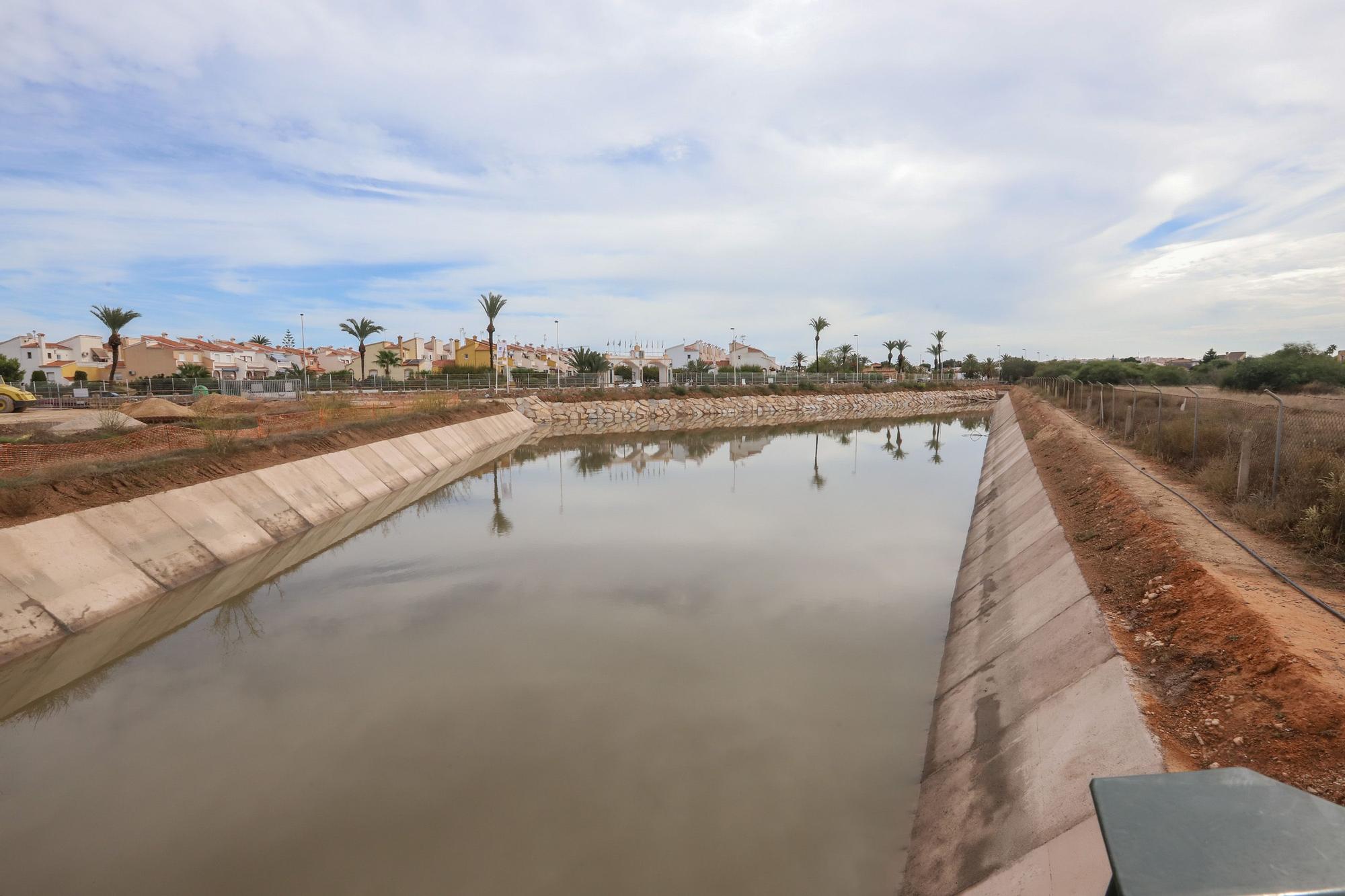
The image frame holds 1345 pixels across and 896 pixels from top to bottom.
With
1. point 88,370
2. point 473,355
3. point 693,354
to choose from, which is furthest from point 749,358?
point 88,370

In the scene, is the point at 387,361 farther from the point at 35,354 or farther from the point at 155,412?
the point at 155,412

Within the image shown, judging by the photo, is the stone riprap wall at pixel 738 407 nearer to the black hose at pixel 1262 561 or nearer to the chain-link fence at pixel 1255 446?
the chain-link fence at pixel 1255 446

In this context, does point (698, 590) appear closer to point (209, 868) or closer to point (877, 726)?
point (877, 726)

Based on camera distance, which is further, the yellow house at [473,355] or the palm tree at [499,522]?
the yellow house at [473,355]

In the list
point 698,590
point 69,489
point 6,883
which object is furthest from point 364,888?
point 69,489

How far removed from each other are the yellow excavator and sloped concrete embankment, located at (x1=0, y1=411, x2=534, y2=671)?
21.3 metres

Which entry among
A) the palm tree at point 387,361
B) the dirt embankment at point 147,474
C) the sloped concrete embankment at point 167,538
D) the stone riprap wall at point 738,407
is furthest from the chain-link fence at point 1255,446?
the palm tree at point 387,361

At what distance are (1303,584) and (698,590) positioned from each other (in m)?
6.96

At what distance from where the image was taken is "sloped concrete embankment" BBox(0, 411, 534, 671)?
29.6 feet

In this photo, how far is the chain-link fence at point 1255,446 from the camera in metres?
8.55

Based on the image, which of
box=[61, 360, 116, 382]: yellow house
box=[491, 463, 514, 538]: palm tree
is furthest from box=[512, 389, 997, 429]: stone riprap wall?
box=[61, 360, 116, 382]: yellow house

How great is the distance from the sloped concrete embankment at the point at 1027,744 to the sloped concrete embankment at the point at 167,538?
407 inches

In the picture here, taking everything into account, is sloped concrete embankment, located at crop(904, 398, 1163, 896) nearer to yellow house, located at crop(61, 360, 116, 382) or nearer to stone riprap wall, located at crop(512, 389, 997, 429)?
stone riprap wall, located at crop(512, 389, 997, 429)

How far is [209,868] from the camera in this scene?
16.4ft
